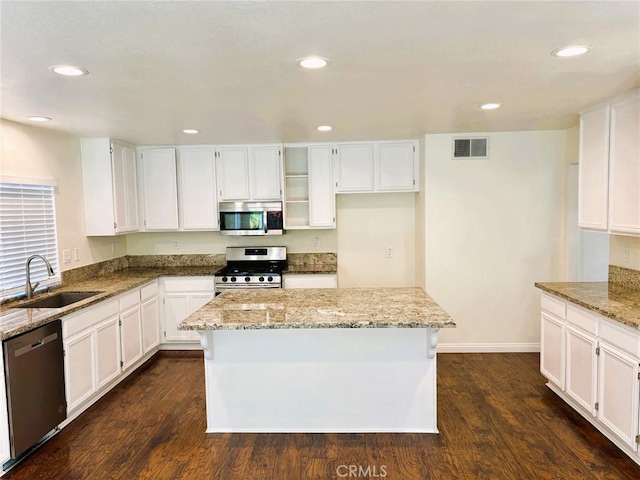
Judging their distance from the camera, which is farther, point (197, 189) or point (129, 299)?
point (197, 189)

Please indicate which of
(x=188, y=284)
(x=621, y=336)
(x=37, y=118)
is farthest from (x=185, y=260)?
(x=621, y=336)

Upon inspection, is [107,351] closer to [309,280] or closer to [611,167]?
[309,280]

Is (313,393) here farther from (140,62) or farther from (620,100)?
(620,100)

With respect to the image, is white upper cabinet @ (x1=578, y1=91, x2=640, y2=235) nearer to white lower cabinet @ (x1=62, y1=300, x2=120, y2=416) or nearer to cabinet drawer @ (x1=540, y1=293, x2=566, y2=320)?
cabinet drawer @ (x1=540, y1=293, x2=566, y2=320)

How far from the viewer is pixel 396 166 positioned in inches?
191

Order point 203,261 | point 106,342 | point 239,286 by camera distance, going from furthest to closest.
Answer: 1. point 203,261
2. point 239,286
3. point 106,342

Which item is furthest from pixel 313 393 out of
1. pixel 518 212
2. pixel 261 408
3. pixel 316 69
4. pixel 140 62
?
pixel 518 212

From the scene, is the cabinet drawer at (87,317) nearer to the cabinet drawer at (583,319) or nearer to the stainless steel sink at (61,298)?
the stainless steel sink at (61,298)

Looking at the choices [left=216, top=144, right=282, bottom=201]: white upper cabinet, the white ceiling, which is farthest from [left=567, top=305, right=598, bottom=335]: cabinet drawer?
[left=216, top=144, right=282, bottom=201]: white upper cabinet

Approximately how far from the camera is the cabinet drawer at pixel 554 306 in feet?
10.6

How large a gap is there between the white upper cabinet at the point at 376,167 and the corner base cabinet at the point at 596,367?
2022 mm

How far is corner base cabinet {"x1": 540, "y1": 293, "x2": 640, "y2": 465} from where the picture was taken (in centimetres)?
251

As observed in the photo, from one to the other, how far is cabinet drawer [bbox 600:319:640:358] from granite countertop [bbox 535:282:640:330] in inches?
2.4

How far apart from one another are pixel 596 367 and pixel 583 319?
1.07 feet
